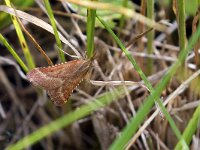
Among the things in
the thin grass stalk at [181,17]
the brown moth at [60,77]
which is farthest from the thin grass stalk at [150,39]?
the brown moth at [60,77]

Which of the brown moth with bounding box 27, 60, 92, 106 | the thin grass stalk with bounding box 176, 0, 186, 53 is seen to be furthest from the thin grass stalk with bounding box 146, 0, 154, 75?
the brown moth with bounding box 27, 60, 92, 106

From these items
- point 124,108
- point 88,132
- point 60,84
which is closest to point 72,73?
point 60,84

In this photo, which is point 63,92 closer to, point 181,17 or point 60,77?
point 60,77

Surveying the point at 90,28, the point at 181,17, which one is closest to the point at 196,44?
the point at 181,17

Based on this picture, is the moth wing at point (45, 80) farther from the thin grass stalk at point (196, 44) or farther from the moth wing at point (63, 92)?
the thin grass stalk at point (196, 44)

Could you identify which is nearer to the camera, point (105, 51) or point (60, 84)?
point (60, 84)

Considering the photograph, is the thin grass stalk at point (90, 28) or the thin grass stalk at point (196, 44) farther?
the thin grass stalk at point (196, 44)

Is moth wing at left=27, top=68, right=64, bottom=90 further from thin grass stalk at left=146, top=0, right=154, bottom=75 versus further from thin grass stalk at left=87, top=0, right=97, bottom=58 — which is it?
thin grass stalk at left=146, top=0, right=154, bottom=75

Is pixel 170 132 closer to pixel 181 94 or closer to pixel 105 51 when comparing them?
pixel 181 94
